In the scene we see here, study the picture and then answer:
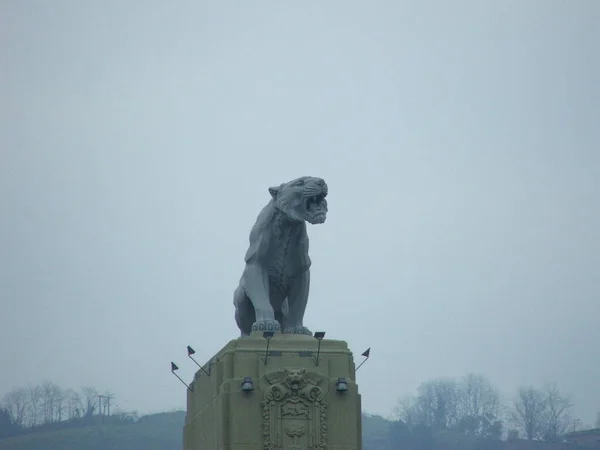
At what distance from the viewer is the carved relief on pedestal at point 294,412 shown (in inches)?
989

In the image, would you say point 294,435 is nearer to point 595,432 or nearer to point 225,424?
point 225,424

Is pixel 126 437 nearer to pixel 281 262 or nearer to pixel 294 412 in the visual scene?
pixel 281 262

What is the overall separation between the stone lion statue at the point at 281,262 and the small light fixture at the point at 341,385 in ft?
5.52

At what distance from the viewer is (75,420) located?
9869 centimetres

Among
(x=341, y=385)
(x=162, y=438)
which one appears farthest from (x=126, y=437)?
(x=341, y=385)

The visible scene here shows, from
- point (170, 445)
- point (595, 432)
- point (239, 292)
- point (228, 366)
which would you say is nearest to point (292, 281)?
point (239, 292)

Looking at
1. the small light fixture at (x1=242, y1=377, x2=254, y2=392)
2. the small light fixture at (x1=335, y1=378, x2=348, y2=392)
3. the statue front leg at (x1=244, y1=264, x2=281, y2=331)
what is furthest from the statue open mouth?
the small light fixture at (x1=242, y1=377, x2=254, y2=392)

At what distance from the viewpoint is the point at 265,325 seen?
26438 mm

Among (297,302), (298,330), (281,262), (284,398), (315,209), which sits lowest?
Answer: (284,398)

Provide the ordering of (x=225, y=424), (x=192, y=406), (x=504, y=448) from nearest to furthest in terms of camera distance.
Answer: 1. (x=225, y=424)
2. (x=192, y=406)
3. (x=504, y=448)

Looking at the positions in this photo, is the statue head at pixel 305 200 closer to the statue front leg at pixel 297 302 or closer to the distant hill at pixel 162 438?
the statue front leg at pixel 297 302

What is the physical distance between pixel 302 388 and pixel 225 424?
4.96ft

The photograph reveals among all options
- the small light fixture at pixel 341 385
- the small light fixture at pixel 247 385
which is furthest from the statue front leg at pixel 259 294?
the small light fixture at pixel 341 385

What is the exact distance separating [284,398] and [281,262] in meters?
3.21
